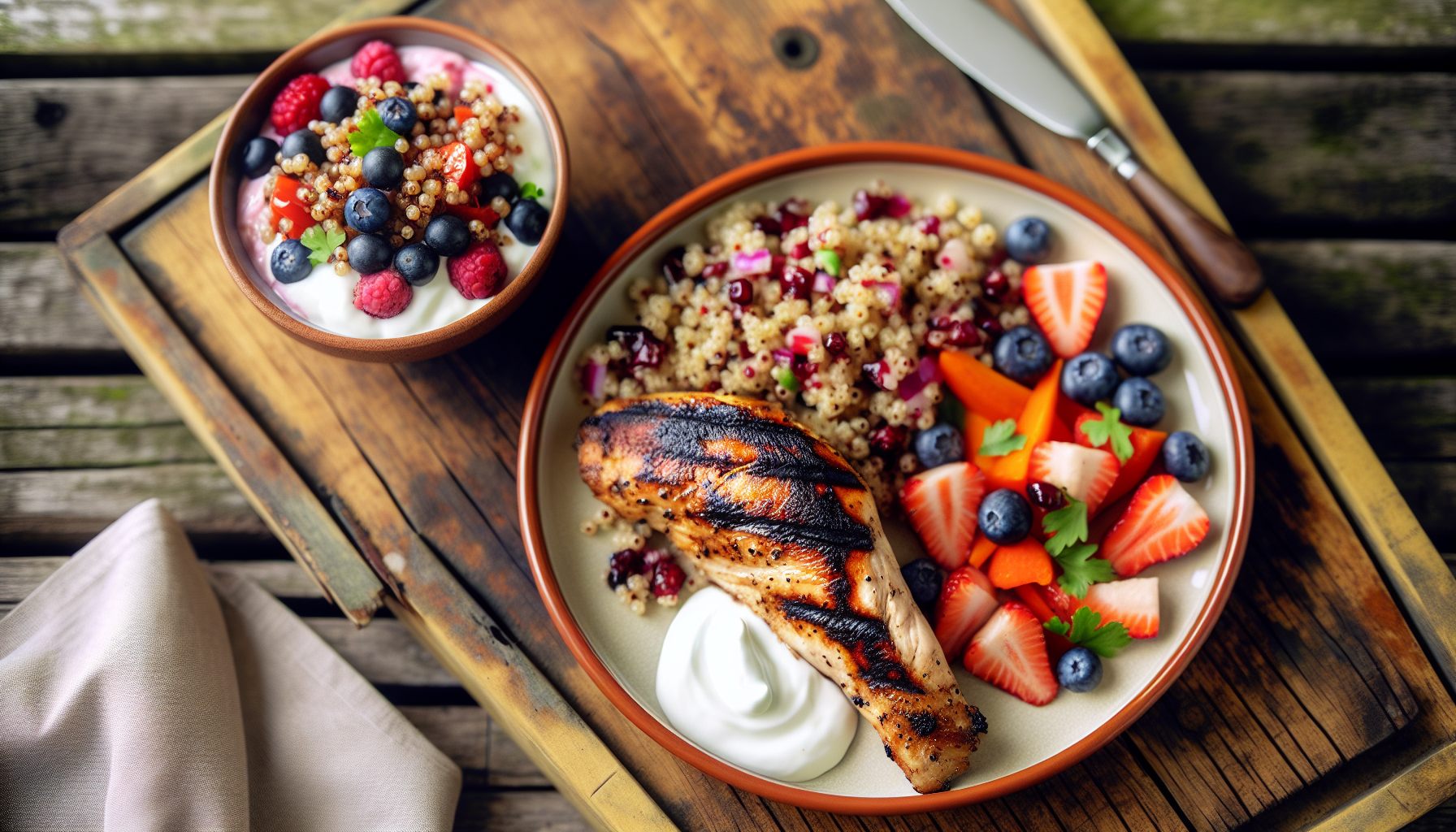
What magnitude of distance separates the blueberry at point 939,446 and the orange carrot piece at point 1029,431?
103 millimetres

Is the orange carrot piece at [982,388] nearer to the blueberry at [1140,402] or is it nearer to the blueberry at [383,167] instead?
the blueberry at [1140,402]

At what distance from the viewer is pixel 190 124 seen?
8.51ft

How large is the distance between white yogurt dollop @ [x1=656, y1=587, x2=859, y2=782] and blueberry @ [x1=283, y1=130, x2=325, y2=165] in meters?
1.31

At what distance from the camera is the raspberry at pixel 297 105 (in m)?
1.77

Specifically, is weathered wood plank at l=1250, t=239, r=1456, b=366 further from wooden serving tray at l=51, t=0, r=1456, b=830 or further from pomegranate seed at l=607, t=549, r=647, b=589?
pomegranate seed at l=607, t=549, r=647, b=589

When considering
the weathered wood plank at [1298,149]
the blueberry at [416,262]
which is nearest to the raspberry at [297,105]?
the blueberry at [416,262]

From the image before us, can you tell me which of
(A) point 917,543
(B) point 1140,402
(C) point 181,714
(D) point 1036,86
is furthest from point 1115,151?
(C) point 181,714

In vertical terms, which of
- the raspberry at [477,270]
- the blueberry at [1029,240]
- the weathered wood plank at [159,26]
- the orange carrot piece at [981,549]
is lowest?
the orange carrot piece at [981,549]

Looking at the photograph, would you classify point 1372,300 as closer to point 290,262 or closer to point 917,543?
point 917,543

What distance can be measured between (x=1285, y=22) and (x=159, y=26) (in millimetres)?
3661

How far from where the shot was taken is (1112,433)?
73.9 inches

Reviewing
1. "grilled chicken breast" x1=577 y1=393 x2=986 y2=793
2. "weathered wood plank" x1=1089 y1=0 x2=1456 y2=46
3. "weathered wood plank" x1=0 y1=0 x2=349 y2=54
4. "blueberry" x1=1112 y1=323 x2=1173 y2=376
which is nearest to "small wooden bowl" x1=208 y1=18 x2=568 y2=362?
"grilled chicken breast" x1=577 y1=393 x2=986 y2=793

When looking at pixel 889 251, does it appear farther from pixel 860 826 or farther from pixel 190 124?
pixel 190 124

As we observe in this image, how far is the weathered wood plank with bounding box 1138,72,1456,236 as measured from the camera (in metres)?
2.63
